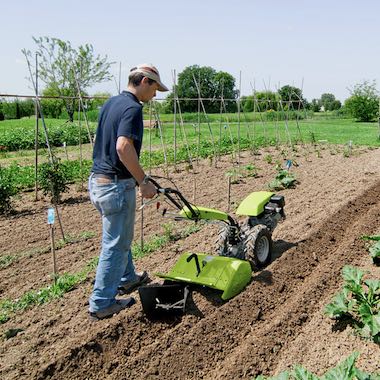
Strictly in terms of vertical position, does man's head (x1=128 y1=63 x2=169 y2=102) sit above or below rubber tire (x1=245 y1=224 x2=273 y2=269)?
above

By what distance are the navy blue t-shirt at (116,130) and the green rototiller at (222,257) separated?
1.30 feet

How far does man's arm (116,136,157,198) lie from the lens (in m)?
3.78

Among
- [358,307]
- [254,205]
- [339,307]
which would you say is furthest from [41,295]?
[358,307]

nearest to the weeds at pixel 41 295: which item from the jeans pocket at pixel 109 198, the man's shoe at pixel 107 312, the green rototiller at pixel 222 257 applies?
the man's shoe at pixel 107 312

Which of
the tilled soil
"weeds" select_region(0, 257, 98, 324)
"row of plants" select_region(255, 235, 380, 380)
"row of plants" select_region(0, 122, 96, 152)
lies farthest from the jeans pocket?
"row of plants" select_region(0, 122, 96, 152)

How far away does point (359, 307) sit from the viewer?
3.84 meters

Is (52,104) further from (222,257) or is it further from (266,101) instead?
(222,257)

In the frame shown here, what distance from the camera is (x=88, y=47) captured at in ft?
Answer: 142

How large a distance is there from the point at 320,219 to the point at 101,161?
3893 mm

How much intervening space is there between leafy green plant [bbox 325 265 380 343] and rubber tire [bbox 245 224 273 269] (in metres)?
0.99

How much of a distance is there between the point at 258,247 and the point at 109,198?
1.90 metres

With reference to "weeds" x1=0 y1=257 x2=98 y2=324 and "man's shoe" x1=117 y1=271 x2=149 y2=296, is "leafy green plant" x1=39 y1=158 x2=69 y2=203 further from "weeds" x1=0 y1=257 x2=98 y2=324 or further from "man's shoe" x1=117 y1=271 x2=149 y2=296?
"man's shoe" x1=117 y1=271 x2=149 y2=296

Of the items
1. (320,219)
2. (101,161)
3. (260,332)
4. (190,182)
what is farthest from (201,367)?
(190,182)

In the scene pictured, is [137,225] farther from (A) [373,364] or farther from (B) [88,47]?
(B) [88,47]
